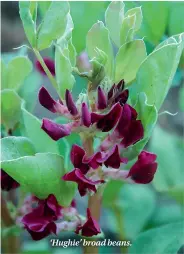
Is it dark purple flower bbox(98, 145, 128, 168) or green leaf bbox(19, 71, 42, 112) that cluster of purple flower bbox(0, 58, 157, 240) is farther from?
green leaf bbox(19, 71, 42, 112)

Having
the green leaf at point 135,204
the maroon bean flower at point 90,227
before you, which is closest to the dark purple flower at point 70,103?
the maroon bean flower at point 90,227

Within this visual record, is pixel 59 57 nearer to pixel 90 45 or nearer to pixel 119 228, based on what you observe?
pixel 90 45

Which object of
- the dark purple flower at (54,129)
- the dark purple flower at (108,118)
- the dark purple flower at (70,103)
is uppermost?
the dark purple flower at (70,103)

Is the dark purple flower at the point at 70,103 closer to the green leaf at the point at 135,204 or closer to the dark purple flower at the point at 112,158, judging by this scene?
the dark purple flower at the point at 112,158

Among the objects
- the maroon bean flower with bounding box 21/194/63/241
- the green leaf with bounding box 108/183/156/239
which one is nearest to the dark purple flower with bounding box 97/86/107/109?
the maroon bean flower with bounding box 21/194/63/241

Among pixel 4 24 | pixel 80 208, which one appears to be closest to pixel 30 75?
pixel 4 24

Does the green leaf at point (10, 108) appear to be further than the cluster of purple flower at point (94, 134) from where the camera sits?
Yes

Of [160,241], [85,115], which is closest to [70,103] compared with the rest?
[85,115]

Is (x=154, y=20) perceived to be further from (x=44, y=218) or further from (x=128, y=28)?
(x=44, y=218)
